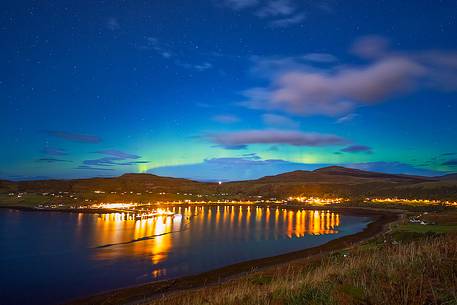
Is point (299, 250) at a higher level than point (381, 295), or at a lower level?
lower

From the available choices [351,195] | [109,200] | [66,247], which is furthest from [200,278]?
[351,195]

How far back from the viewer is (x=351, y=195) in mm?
179250

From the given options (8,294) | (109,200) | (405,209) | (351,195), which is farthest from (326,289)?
(351,195)

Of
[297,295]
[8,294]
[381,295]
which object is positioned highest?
[381,295]

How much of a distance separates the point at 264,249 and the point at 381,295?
47.6 meters

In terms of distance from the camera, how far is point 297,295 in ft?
18.9

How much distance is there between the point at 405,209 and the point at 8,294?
367ft

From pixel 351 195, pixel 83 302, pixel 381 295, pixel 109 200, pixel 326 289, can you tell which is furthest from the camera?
pixel 351 195

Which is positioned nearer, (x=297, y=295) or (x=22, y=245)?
(x=297, y=295)

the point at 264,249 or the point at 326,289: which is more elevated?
the point at 326,289

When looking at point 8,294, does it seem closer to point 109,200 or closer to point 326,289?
point 326,289

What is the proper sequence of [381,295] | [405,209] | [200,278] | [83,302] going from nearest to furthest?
[381,295] < [83,302] < [200,278] < [405,209]

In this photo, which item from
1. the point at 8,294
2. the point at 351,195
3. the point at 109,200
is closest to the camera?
the point at 8,294

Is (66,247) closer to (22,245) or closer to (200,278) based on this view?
(22,245)
